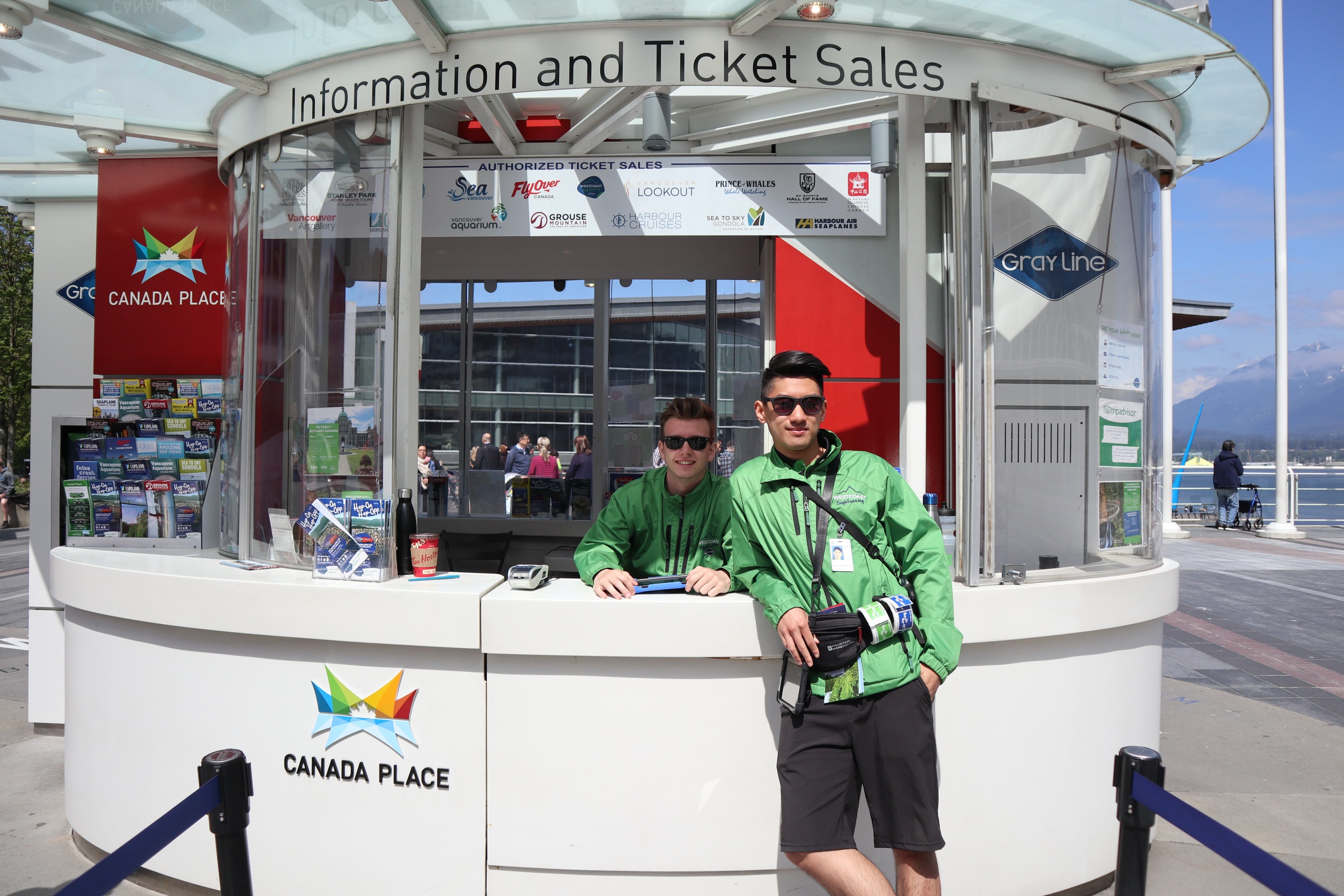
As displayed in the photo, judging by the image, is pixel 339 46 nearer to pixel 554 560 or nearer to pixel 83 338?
pixel 83 338

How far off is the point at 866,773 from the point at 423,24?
253 centimetres

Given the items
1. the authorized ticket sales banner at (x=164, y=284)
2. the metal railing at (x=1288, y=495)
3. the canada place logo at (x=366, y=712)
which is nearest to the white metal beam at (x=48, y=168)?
the authorized ticket sales banner at (x=164, y=284)

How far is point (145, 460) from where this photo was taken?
13.4 ft

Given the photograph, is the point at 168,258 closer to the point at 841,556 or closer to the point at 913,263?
the point at 913,263

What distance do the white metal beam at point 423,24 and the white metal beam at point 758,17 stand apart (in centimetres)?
93

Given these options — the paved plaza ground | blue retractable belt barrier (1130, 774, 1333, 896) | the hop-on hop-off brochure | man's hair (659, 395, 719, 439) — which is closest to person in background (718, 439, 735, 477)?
the paved plaza ground

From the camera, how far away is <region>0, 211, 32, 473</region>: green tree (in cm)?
1841

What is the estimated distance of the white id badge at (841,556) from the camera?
2.30m

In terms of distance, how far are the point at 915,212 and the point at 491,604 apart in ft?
6.48

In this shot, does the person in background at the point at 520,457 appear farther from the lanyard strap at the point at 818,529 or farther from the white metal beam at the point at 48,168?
the lanyard strap at the point at 818,529

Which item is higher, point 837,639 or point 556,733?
point 837,639

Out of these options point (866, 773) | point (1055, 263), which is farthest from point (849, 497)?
point (1055, 263)

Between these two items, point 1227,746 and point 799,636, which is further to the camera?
point 1227,746

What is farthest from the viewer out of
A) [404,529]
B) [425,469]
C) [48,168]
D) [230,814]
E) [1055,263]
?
[425,469]
